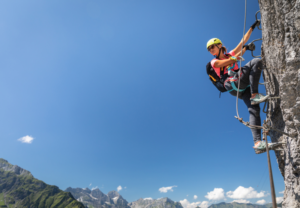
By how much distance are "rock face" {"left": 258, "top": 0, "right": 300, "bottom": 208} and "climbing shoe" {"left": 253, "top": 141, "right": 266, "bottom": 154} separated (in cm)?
56

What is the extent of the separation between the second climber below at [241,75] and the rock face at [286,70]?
1.38 ft

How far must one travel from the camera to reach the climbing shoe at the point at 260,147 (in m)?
4.88

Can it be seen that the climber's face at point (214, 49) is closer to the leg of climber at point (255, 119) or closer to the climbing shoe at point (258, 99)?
the climbing shoe at point (258, 99)

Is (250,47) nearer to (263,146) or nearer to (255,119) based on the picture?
(255,119)

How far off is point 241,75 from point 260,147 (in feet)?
7.47

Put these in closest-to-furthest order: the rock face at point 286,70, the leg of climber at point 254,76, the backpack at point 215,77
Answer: the rock face at point 286,70 < the leg of climber at point 254,76 < the backpack at point 215,77

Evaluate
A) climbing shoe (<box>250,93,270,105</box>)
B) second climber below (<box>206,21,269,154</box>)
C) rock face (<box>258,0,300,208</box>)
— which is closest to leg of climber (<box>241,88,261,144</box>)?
second climber below (<box>206,21,269,154</box>)

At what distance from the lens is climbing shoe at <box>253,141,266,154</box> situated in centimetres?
488

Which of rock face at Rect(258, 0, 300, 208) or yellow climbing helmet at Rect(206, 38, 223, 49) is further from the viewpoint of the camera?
yellow climbing helmet at Rect(206, 38, 223, 49)

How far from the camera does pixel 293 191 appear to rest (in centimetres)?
452

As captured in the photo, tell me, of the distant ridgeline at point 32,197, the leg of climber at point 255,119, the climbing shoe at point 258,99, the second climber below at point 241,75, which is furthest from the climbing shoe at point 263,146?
the distant ridgeline at point 32,197

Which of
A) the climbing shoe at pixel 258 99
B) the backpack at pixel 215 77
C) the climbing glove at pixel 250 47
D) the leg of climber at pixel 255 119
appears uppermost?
the climbing glove at pixel 250 47

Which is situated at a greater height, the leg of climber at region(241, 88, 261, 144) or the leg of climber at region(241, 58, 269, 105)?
the leg of climber at region(241, 58, 269, 105)

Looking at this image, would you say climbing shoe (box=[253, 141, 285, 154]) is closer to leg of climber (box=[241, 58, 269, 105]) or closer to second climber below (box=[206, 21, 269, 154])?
second climber below (box=[206, 21, 269, 154])
